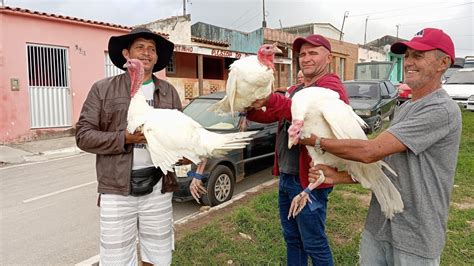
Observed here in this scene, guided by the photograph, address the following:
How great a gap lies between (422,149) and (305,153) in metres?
0.84

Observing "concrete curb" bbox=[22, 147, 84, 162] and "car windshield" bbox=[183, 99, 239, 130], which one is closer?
"car windshield" bbox=[183, 99, 239, 130]

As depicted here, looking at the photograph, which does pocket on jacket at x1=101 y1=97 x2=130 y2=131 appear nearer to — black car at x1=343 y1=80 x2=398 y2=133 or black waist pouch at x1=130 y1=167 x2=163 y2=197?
black waist pouch at x1=130 y1=167 x2=163 y2=197

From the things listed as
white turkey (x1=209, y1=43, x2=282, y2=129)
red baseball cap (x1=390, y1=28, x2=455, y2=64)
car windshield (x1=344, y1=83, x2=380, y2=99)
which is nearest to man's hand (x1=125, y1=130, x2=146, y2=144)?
white turkey (x1=209, y1=43, x2=282, y2=129)

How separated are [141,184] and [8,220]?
3485mm

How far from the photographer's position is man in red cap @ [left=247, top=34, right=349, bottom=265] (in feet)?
8.11

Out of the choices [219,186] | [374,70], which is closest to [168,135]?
[219,186]

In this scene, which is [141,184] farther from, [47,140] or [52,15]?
[52,15]

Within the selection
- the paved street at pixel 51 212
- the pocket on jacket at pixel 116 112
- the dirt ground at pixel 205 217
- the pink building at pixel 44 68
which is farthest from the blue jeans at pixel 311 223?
the pink building at pixel 44 68

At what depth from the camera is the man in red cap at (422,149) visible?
1827 millimetres

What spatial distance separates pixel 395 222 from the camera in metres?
2.02

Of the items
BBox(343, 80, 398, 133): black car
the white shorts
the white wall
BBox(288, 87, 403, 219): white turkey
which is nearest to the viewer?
BBox(288, 87, 403, 219): white turkey

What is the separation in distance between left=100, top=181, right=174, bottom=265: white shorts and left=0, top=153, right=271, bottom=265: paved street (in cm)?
149

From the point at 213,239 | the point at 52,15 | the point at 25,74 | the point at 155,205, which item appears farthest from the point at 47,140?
the point at 155,205

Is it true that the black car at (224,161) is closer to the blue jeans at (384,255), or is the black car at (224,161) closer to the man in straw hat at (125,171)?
the man in straw hat at (125,171)
